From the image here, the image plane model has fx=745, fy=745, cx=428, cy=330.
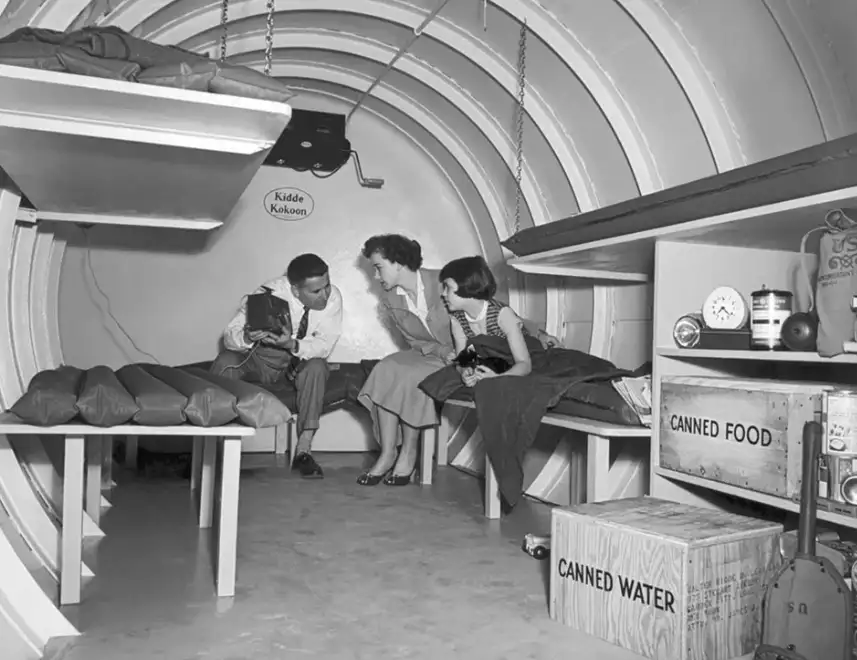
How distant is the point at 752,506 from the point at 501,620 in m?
1.29

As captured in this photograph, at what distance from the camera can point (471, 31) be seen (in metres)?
Result: 4.38

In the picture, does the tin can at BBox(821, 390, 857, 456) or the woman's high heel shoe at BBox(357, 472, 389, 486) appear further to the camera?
the woman's high heel shoe at BBox(357, 472, 389, 486)

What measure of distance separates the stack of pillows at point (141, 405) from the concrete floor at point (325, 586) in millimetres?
602

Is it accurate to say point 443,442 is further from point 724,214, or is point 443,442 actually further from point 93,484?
point 724,214

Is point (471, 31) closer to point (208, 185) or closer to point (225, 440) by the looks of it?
point (208, 185)

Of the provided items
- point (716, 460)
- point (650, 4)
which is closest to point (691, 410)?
point (716, 460)

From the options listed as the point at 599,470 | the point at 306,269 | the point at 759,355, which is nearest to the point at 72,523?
the point at 599,470

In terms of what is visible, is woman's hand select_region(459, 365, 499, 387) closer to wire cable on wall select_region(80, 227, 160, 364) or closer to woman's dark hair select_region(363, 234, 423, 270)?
woman's dark hair select_region(363, 234, 423, 270)

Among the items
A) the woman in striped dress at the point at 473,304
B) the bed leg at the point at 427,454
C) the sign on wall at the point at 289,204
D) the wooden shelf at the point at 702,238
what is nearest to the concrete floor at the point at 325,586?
the bed leg at the point at 427,454

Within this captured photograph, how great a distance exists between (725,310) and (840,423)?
73cm

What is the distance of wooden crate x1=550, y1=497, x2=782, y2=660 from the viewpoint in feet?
6.72

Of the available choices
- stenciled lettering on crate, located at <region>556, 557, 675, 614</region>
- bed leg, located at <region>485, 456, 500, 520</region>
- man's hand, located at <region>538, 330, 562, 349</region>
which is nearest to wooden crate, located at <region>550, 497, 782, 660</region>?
stenciled lettering on crate, located at <region>556, 557, 675, 614</region>

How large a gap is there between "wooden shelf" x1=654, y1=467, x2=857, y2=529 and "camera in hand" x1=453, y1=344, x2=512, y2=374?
1.30 m

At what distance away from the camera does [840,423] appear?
2.04 m
